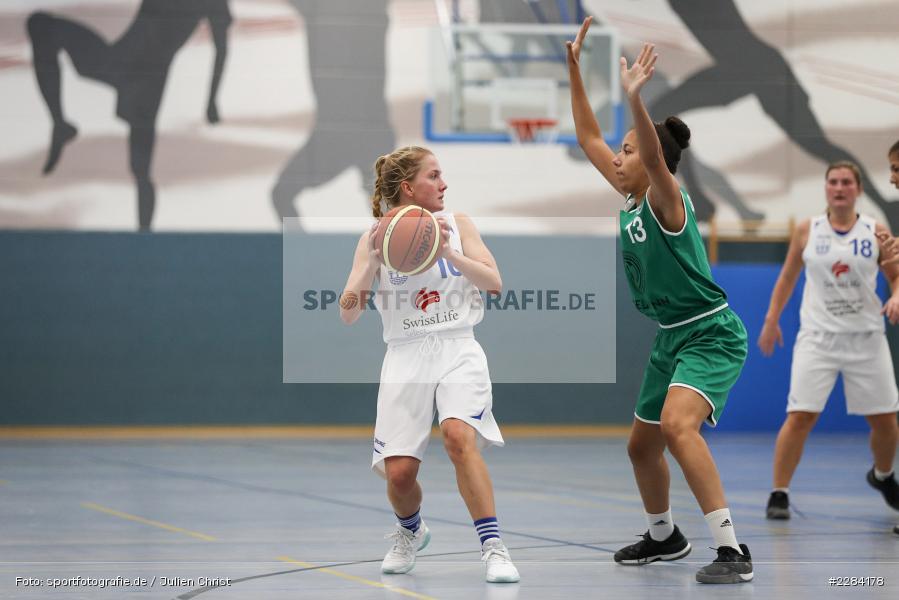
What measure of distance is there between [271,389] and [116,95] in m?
3.38

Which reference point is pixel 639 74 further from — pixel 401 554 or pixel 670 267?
pixel 401 554

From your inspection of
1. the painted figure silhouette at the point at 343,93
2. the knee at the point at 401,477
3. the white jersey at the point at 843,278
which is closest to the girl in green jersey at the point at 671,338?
the knee at the point at 401,477

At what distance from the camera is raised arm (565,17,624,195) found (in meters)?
4.90

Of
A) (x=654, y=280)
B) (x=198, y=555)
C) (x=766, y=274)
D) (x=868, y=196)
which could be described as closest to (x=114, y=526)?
(x=198, y=555)

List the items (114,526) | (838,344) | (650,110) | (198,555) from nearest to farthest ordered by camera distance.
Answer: (198,555) < (114,526) < (838,344) < (650,110)

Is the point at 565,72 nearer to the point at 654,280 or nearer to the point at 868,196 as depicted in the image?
the point at 868,196

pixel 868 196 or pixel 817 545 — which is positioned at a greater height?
pixel 868 196

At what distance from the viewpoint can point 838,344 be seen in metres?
6.64

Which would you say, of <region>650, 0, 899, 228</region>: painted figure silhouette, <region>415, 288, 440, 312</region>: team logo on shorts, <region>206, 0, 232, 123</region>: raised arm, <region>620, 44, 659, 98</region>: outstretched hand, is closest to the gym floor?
<region>415, 288, 440, 312</region>: team logo on shorts

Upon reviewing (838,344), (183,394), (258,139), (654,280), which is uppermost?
(258,139)

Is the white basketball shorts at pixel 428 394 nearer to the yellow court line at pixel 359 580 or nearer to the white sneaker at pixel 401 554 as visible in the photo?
the white sneaker at pixel 401 554

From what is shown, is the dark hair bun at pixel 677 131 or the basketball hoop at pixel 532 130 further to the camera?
the basketball hoop at pixel 532 130

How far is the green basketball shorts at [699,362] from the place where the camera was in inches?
175

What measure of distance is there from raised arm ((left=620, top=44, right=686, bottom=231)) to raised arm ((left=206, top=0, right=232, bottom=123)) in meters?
8.28
